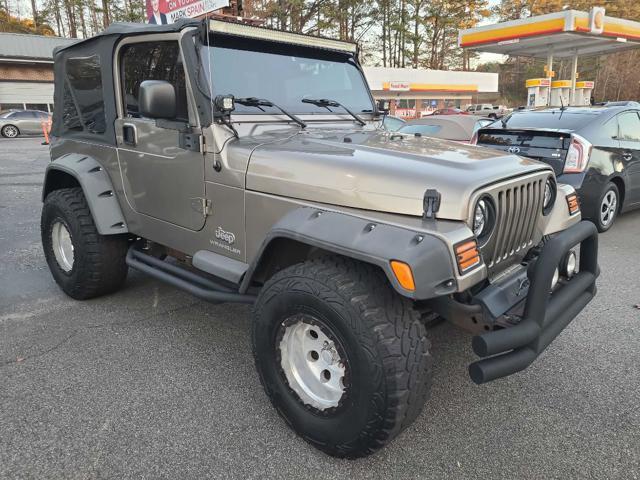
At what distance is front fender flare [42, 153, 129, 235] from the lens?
12.4 feet

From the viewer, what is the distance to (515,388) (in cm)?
303

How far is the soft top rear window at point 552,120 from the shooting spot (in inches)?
256

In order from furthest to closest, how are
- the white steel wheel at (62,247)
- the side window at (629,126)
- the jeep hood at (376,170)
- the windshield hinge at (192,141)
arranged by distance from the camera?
the side window at (629,126), the white steel wheel at (62,247), the windshield hinge at (192,141), the jeep hood at (376,170)

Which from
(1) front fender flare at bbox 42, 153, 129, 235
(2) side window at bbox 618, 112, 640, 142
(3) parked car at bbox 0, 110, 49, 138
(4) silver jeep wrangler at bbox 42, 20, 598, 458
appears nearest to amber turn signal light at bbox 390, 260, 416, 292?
(4) silver jeep wrangler at bbox 42, 20, 598, 458

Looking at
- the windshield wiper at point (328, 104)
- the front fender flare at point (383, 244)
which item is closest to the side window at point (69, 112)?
the windshield wiper at point (328, 104)

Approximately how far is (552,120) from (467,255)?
5.48m

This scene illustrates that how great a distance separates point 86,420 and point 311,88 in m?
2.53

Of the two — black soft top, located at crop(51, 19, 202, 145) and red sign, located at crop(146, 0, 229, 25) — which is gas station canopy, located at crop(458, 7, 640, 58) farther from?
black soft top, located at crop(51, 19, 202, 145)

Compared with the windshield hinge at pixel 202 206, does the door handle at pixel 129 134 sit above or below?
above

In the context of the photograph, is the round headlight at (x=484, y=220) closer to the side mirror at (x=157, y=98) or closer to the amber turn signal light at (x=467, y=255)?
the amber turn signal light at (x=467, y=255)

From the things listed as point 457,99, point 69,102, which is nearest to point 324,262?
point 69,102

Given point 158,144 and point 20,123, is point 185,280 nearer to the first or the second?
point 158,144

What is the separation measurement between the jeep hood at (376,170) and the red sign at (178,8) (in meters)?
5.25

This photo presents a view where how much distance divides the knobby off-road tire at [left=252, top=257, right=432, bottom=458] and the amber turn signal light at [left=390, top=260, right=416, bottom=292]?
217 mm
